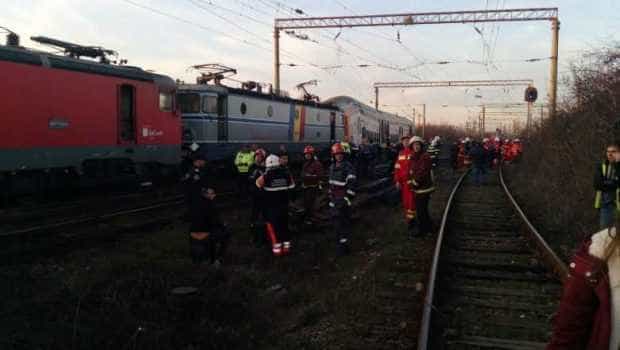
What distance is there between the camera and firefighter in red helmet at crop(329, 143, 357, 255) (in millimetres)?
8414

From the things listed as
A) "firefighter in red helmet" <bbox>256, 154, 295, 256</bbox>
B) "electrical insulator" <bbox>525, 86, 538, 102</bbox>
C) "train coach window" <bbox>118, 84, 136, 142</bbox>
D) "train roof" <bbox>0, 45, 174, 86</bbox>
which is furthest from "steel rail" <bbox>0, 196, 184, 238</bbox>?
"electrical insulator" <bbox>525, 86, 538, 102</bbox>

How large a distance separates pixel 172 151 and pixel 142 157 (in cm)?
129

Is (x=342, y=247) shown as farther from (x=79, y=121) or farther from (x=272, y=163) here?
(x=79, y=121)

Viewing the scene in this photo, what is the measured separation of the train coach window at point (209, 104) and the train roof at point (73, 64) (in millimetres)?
1863

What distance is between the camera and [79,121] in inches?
480

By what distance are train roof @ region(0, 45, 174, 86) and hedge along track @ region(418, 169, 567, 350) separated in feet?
28.6

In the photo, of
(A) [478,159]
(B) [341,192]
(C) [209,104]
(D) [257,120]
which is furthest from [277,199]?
(A) [478,159]

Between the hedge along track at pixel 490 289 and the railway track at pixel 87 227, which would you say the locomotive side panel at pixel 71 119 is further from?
the hedge along track at pixel 490 289

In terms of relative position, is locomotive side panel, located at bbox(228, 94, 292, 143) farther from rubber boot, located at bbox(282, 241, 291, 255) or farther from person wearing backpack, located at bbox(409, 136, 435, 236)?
rubber boot, located at bbox(282, 241, 291, 255)

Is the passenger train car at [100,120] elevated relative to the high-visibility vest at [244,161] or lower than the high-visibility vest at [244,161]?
elevated

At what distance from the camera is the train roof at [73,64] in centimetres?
1059

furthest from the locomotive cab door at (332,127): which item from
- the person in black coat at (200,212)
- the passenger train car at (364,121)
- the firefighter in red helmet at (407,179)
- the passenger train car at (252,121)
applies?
the person in black coat at (200,212)

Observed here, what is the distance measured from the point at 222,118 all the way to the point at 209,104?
0.69 m

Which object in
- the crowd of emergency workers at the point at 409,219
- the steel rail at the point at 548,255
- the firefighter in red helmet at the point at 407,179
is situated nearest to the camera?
the crowd of emergency workers at the point at 409,219
